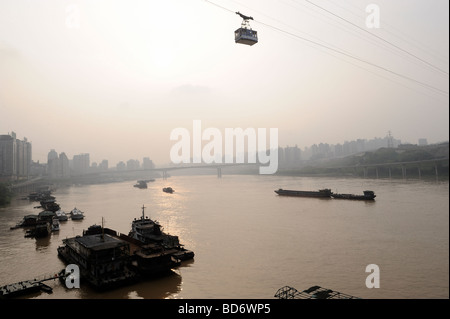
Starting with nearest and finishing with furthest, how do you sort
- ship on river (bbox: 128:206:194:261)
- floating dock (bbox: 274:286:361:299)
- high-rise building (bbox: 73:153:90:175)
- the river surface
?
floating dock (bbox: 274:286:361:299)
the river surface
ship on river (bbox: 128:206:194:261)
high-rise building (bbox: 73:153:90:175)

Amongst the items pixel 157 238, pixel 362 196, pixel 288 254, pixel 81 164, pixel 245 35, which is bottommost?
pixel 288 254

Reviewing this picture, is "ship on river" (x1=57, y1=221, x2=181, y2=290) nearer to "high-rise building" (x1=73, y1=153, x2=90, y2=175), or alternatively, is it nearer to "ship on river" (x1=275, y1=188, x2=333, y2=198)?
"ship on river" (x1=275, y1=188, x2=333, y2=198)

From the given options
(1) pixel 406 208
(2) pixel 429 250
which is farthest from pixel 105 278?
(1) pixel 406 208

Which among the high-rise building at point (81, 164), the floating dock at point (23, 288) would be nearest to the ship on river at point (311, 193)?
the floating dock at point (23, 288)

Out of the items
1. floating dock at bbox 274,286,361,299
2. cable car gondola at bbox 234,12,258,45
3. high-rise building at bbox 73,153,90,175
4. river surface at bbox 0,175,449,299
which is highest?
cable car gondola at bbox 234,12,258,45

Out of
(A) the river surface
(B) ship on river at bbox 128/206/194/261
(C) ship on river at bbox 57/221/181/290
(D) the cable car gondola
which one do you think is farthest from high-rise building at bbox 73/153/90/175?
(D) the cable car gondola

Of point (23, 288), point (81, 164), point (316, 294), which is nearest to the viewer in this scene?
point (316, 294)

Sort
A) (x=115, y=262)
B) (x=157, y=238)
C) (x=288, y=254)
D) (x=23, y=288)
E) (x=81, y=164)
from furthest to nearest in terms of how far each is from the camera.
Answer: (x=81, y=164) → (x=157, y=238) → (x=288, y=254) → (x=115, y=262) → (x=23, y=288)

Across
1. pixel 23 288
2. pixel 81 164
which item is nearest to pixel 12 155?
pixel 23 288

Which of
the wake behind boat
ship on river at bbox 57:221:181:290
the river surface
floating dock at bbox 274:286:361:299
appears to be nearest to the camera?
floating dock at bbox 274:286:361:299

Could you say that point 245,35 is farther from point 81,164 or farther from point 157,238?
point 81,164

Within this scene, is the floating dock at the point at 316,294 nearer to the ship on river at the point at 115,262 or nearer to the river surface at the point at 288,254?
the river surface at the point at 288,254
